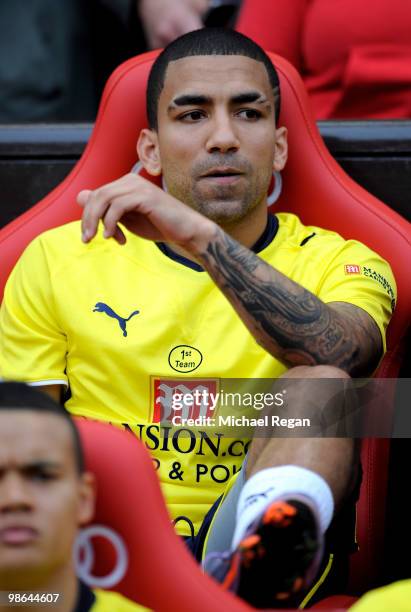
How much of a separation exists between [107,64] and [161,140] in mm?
1004

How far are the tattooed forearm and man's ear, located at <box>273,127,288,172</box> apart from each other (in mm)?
346

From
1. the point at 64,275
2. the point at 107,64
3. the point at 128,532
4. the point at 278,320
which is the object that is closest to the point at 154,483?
the point at 128,532

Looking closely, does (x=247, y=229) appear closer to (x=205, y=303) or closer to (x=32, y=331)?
(x=205, y=303)

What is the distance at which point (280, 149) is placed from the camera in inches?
89.0

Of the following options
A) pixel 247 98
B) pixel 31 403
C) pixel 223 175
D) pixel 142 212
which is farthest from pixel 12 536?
pixel 247 98

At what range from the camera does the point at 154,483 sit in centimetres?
153

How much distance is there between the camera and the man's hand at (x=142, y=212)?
1.88 meters

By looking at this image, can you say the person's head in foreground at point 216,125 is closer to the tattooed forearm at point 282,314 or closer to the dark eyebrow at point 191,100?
the dark eyebrow at point 191,100

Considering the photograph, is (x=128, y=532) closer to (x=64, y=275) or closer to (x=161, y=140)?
(x=64, y=275)

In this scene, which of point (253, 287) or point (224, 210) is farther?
point (224, 210)

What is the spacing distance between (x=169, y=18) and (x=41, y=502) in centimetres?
180

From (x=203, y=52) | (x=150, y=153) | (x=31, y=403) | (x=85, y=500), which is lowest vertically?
(x=85, y=500)

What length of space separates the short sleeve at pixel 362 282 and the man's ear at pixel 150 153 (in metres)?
0.35

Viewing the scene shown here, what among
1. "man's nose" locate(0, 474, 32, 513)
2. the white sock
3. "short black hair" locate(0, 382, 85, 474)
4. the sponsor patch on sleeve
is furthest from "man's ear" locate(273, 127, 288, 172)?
"man's nose" locate(0, 474, 32, 513)
